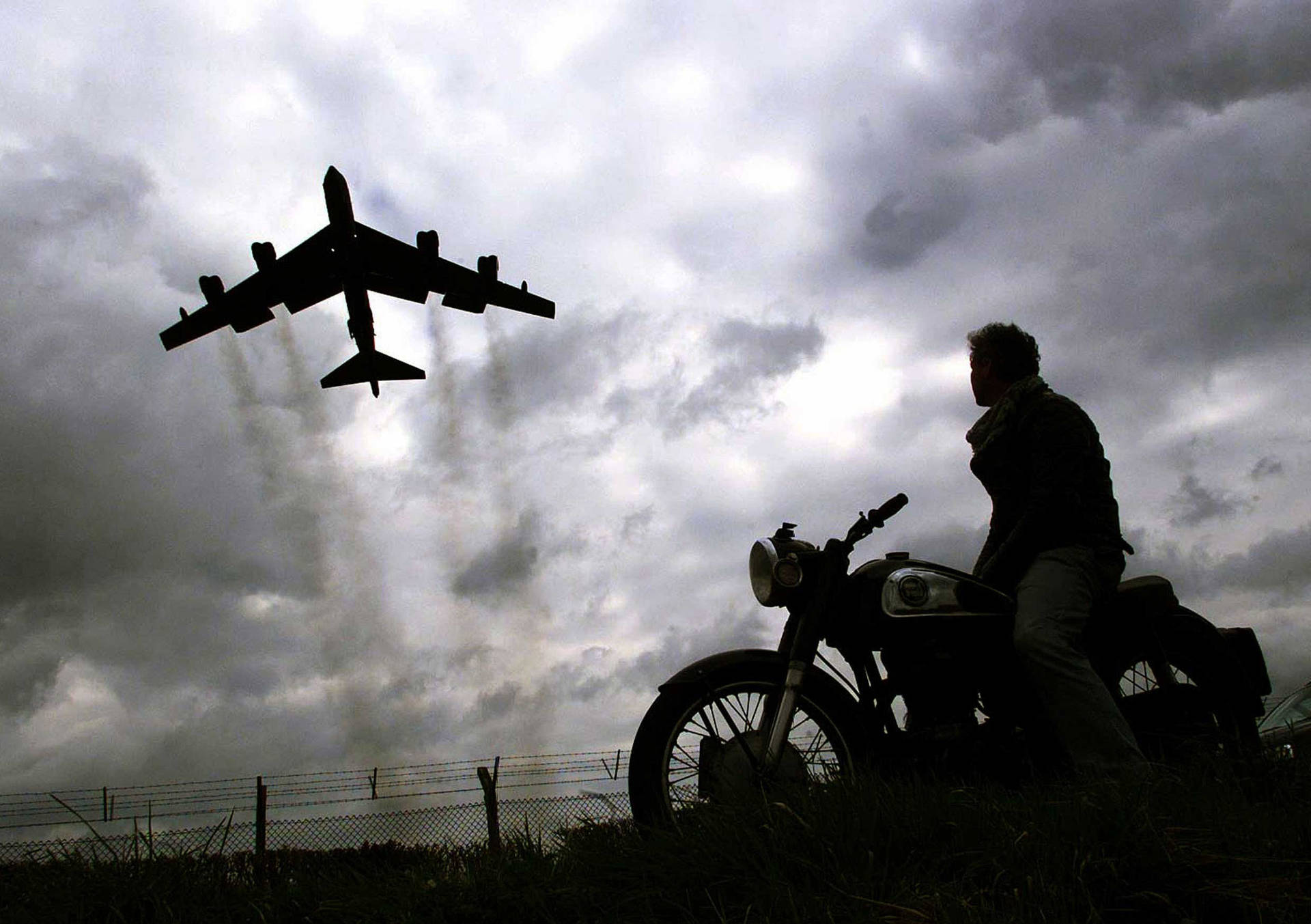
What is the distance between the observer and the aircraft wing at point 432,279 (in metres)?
21.9

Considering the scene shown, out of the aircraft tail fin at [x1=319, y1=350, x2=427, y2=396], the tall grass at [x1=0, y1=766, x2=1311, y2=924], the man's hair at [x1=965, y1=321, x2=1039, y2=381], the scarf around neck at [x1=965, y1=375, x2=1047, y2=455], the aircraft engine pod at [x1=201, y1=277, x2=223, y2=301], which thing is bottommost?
the tall grass at [x1=0, y1=766, x2=1311, y2=924]

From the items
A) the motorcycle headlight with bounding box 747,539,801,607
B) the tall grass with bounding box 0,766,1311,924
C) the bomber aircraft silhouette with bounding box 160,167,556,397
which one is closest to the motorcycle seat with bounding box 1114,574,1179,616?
the tall grass with bounding box 0,766,1311,924

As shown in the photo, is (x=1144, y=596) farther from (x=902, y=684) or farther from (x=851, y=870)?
(x=851, y=870)

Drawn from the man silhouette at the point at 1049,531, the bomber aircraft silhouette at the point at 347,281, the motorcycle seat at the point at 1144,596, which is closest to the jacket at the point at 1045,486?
the man silhouette at the point at 1049,531

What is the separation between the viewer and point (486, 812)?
8711mm

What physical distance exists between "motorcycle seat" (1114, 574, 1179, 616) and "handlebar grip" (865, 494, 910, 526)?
35.4 inches

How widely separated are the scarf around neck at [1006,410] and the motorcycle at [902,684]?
0.54 metres

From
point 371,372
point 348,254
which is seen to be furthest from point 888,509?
point 371,372

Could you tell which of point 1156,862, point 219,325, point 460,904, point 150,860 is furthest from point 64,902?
point 219,325

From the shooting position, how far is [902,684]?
11.1ft

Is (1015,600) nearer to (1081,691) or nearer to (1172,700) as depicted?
(1081,691)

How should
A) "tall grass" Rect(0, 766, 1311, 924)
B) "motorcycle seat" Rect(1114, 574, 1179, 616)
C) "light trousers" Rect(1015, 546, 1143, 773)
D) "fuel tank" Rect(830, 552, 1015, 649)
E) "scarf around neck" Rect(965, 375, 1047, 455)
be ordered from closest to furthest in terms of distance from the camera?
"tall grass" Rect(0, 766, 1311, 924)
"light trousers" Rect(1015, 546, 1143, 773)
"fuel tank" Rect(830, 552, 1015, 649)
"motorcycle seat" Rect(1114, 574, 1179, 616)
"scarf around neck" Rect(965, 375, 1047, 455)

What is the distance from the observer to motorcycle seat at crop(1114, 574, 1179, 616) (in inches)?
143

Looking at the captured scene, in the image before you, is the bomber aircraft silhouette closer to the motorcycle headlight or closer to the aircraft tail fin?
the aircraft tail fin
